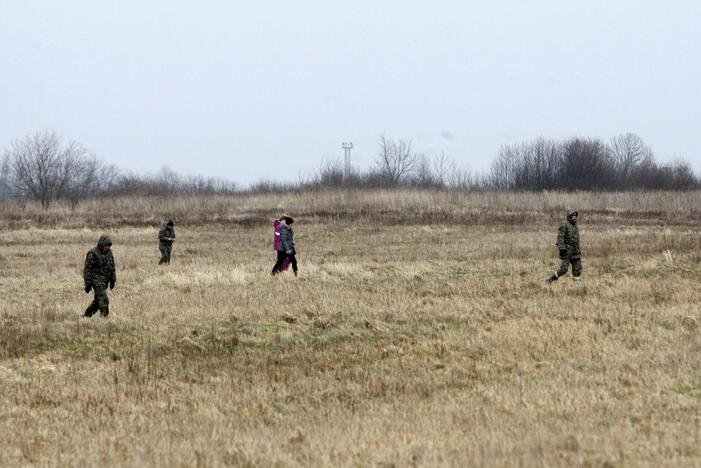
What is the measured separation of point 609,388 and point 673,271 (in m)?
11.6

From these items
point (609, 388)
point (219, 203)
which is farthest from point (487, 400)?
point (219, 203)

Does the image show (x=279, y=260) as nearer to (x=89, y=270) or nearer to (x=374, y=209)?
(x=89, y=270)

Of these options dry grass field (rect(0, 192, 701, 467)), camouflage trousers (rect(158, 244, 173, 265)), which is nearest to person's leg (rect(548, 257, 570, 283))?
dry grass field (rect(0, 192, 701, 467))

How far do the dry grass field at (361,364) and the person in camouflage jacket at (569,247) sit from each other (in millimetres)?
409

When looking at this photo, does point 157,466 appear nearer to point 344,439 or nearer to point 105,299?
point 344,439

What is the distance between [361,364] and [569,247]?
26.8 ft

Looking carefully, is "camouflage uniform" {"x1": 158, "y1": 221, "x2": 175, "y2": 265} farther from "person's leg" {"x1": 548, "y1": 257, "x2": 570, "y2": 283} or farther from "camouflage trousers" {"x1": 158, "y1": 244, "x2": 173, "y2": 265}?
"person's leg" {"x1": 548, "y1": 257, "x2": 570, "y2": 283}

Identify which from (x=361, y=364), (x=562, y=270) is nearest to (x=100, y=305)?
(x=361, y=364)

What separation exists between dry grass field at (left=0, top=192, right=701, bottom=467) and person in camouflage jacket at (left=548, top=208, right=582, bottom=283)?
409 millimetres

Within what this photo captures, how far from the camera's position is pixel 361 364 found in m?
9.75

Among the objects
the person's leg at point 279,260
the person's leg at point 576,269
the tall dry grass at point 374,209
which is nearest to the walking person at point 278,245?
the person's leg at point 279,260

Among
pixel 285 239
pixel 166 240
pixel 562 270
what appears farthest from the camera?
pixel 166 240

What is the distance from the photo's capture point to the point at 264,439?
6.45 metres

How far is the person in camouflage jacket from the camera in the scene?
16.3m
